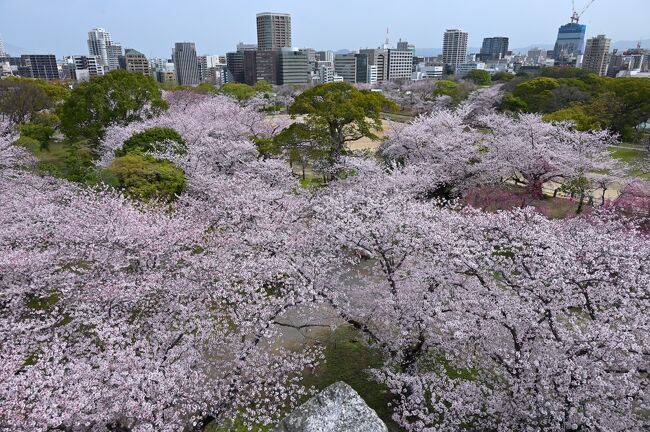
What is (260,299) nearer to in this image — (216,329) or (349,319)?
(216,329)

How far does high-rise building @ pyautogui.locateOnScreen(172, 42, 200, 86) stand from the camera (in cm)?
14588

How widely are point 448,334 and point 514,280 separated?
1719 mm

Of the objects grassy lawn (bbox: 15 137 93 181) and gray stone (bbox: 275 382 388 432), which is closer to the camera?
gray stone (bbox: 275 382 388 432)

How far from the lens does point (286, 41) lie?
6004 inches

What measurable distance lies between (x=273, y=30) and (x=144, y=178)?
14735 centimetres

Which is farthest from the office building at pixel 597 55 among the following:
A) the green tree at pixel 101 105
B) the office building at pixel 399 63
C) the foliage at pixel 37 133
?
the foliage at pixel 37 133

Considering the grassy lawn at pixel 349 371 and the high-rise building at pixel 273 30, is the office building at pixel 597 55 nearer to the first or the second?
the high-rise building at pixel 273 30

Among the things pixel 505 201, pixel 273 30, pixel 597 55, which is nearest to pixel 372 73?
pixel 273 30

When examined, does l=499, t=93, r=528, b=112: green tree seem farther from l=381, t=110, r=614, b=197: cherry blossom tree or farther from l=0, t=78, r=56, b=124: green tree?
l=0, t=78, r=56, b=124: green tree

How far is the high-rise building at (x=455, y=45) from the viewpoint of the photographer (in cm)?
18975

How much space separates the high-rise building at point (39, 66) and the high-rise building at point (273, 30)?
71412 mm

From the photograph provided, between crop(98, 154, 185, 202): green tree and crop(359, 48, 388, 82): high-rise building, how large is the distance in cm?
13223

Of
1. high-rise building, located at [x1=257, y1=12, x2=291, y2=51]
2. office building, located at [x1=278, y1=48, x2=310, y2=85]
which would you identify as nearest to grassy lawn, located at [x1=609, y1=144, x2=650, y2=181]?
office building, located at [x1=278, y1=48, x2=310, y2=85]

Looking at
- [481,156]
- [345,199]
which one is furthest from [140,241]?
[481,156]
